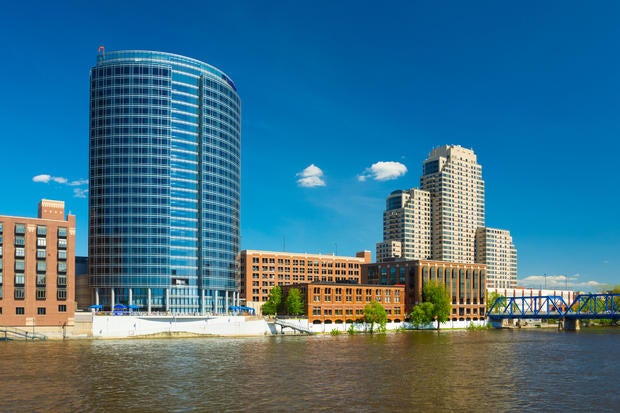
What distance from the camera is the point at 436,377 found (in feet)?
290

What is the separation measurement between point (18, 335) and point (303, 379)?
98260mm

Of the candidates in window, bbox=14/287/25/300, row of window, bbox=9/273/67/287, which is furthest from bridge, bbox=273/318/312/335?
window, bbox=14/287/25/300

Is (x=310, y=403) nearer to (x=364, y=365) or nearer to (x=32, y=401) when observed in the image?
(x=32, y=401)

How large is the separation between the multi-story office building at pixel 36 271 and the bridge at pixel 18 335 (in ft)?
5.71

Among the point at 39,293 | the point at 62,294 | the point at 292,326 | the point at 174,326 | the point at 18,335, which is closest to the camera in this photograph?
the point at 18,335

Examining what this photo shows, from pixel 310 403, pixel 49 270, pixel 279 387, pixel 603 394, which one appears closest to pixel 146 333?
pixel 49 270

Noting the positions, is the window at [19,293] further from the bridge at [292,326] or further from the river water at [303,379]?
the bridge at [292,326]

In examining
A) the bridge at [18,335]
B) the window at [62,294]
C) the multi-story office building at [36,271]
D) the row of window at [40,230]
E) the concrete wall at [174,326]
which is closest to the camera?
the bridge at [18,335]

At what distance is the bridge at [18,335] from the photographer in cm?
15200

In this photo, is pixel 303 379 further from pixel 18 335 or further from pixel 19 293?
pixel 19 293

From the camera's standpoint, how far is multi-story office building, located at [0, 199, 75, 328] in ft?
515

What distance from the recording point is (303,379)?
85.1 meters

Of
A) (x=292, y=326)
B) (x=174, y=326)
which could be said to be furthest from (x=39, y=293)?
(x=292, y=326)

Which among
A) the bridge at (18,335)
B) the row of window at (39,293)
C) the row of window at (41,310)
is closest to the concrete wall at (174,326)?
the row of window at (41,310)
